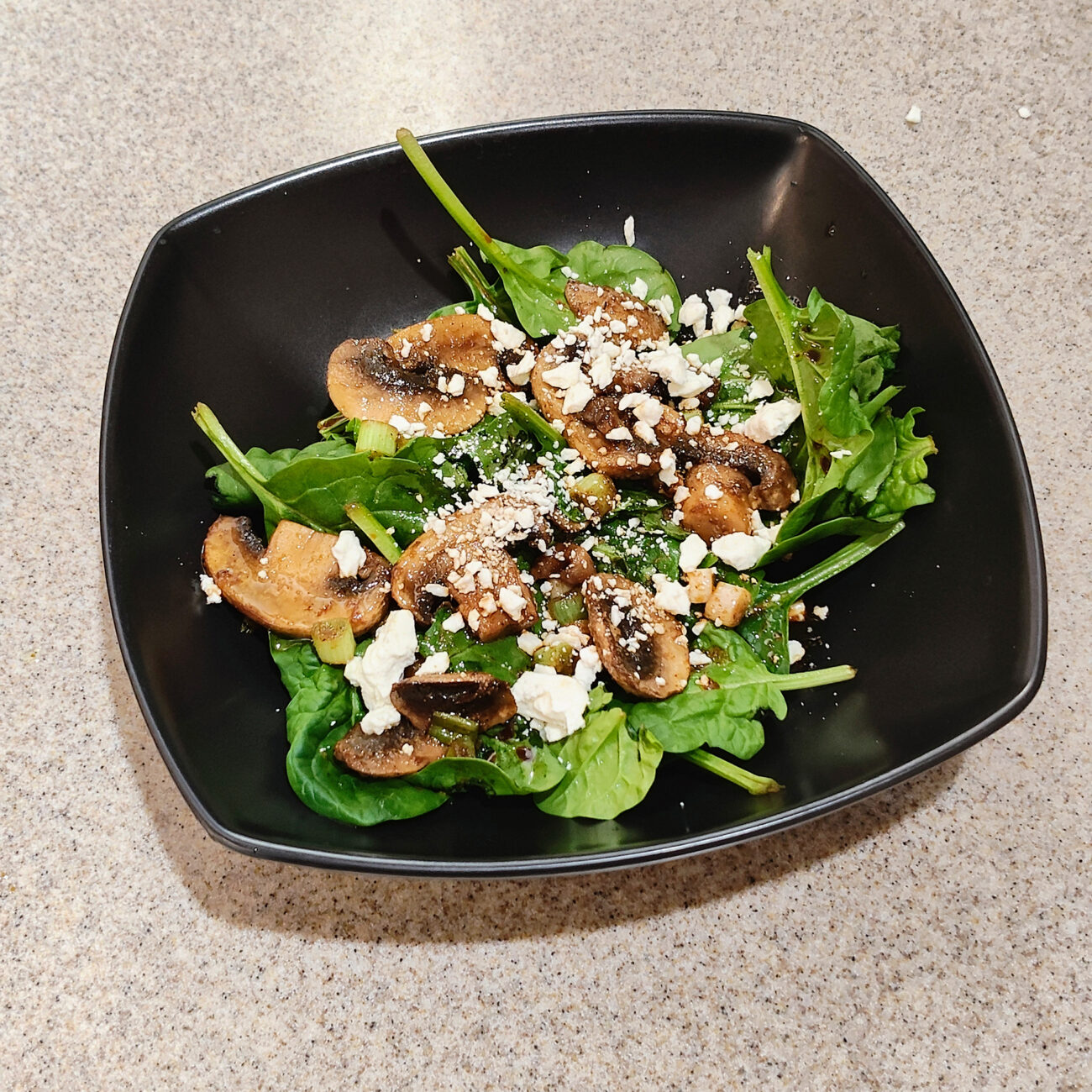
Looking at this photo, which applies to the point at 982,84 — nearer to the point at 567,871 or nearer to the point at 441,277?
the point at 441,277

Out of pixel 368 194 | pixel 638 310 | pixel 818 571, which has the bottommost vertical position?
pixel 818 571

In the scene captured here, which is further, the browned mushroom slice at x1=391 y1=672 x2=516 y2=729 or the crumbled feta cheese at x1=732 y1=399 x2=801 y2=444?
the crumbled feta cheese at x1=732 y1=399 x2=801 y2=444

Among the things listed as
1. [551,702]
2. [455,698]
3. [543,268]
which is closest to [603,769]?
[551,702]

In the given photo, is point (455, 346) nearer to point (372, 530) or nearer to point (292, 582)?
point (372, 530)

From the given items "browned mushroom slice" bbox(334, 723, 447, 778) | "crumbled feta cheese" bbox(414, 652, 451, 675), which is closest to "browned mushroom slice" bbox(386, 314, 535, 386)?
"crumbled feta cheese" bbox(414, 652, 451, 675)

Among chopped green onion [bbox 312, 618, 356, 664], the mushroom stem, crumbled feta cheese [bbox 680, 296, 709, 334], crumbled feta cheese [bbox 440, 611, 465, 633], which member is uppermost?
the mushroom stem

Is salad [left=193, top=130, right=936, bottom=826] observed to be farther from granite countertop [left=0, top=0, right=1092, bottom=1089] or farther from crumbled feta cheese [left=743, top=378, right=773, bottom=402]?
granite countertop [left=0, top=0, right=1092, bottom=1089]

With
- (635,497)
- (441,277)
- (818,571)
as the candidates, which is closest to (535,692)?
(635,497)
